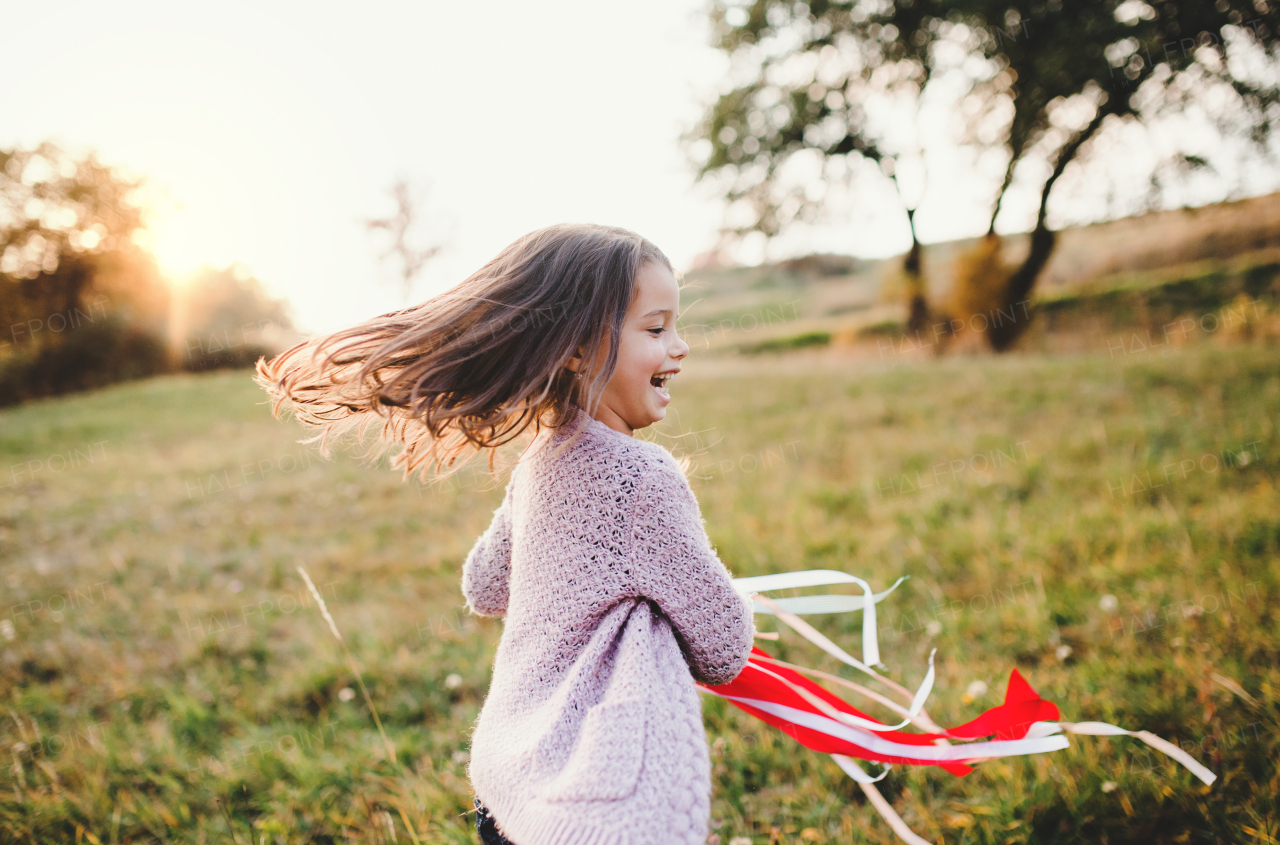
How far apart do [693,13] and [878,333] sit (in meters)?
9.35

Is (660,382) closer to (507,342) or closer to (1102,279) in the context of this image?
(507,342)

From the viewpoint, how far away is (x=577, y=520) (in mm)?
1366

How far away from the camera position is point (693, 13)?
52.3 ft

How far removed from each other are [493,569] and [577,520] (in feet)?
1.88

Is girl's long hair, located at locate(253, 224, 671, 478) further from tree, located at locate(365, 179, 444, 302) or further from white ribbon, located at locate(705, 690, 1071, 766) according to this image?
tree, located at locate(365, 179, 444, 302)

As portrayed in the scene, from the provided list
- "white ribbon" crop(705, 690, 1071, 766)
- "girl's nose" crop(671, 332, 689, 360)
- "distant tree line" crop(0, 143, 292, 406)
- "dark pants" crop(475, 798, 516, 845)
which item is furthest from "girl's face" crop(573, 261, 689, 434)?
"distant tree line" crop(0, 143, 292, 406)

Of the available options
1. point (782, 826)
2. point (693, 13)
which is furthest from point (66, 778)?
point (693, 13)

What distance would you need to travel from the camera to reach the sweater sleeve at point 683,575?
1312mm

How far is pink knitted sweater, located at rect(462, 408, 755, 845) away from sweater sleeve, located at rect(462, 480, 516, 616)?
1.02ft

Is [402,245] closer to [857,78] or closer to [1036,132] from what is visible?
[857,78]

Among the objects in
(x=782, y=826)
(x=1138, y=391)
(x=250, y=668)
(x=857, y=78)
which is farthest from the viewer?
(x=857, y=78)

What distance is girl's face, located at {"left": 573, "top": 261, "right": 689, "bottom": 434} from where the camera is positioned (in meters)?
1.48

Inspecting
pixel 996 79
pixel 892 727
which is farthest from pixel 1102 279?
pixel 892 727

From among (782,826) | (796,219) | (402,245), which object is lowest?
(782,826)
